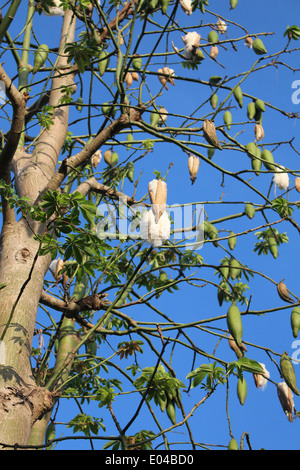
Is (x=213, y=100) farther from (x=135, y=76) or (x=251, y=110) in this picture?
(x=135, y=76)

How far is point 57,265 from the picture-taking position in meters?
3.53

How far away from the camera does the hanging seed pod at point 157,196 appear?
2.21 metres

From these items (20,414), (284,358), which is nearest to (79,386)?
(20,414)

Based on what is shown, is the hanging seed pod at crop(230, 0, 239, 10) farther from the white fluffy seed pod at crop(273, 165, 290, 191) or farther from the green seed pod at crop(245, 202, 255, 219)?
the green seed pod at crop(245, 202, 255, 219)

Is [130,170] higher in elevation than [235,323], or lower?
higher

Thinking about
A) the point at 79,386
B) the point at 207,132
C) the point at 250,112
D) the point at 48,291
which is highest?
the point at 250,112

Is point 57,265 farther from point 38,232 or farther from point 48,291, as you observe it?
point 38,232

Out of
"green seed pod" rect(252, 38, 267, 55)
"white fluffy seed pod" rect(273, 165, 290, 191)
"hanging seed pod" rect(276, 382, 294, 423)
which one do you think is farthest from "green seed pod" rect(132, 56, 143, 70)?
"hanging seed pod" rect(276, 382, 294, 423)

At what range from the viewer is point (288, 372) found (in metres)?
2.48

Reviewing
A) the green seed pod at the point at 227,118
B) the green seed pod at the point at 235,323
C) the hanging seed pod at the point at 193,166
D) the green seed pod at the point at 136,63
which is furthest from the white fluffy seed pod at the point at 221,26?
the green seed pod at the point at 235,323

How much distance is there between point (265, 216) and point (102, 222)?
1132 millimetres

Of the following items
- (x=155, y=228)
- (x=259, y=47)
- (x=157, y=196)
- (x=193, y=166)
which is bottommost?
(x=155, y=228)

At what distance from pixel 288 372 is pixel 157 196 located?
106 cm

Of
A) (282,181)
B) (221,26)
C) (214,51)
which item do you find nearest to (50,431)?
(282,181)
